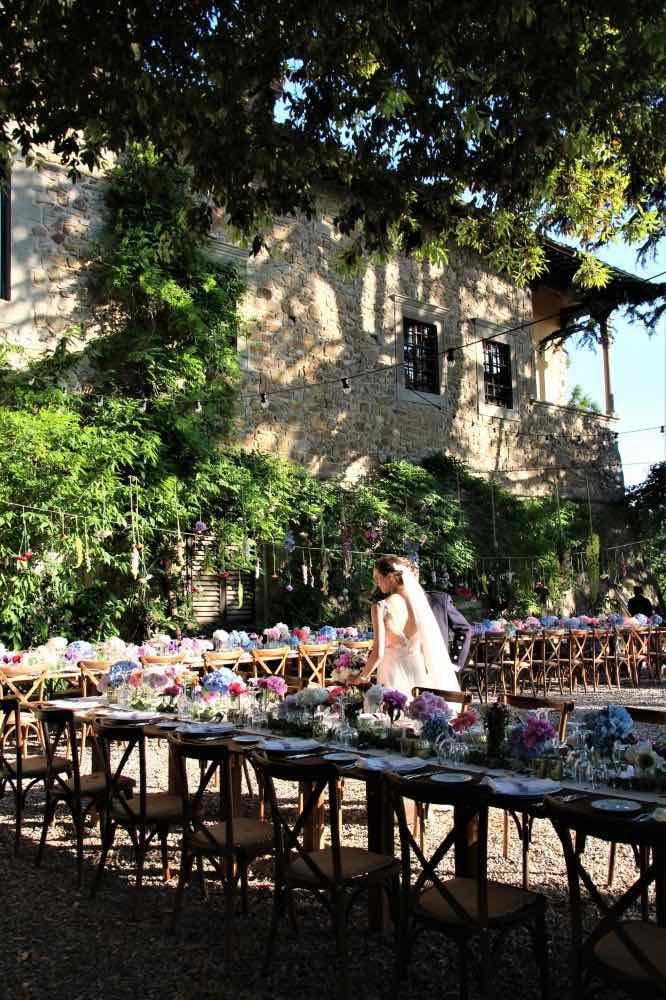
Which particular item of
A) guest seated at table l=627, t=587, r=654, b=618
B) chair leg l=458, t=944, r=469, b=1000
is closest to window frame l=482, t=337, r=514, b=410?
guest seated at table l=627, t=587, r=654, b=618

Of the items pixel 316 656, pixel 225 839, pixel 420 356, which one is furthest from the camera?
pixel 420 356

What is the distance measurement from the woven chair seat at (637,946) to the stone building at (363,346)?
25.2 feet

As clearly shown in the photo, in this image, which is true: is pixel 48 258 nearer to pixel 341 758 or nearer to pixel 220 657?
pixel 220 657

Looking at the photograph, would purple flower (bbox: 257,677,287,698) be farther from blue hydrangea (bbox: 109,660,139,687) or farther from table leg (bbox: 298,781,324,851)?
blue hydrangea (bbox: 109,660,139,687)

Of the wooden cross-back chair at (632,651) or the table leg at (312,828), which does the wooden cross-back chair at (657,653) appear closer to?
the wooden cross-back chair at (632,651)

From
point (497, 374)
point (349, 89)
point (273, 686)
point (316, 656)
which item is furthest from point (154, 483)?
point (497, 374)

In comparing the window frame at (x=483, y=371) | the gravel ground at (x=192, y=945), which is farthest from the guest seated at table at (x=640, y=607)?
the gravel ground at (x=192, y=945)

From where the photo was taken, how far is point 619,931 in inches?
96.1

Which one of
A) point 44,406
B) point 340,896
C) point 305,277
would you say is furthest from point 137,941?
point 305,277

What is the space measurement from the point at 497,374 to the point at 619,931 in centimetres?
1396

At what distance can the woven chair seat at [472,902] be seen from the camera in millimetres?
2893

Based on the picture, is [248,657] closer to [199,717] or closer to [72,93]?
A: [199,717]

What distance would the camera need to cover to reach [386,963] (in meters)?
3.30

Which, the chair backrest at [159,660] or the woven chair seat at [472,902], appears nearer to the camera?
the woven chair seat at [472,902]
